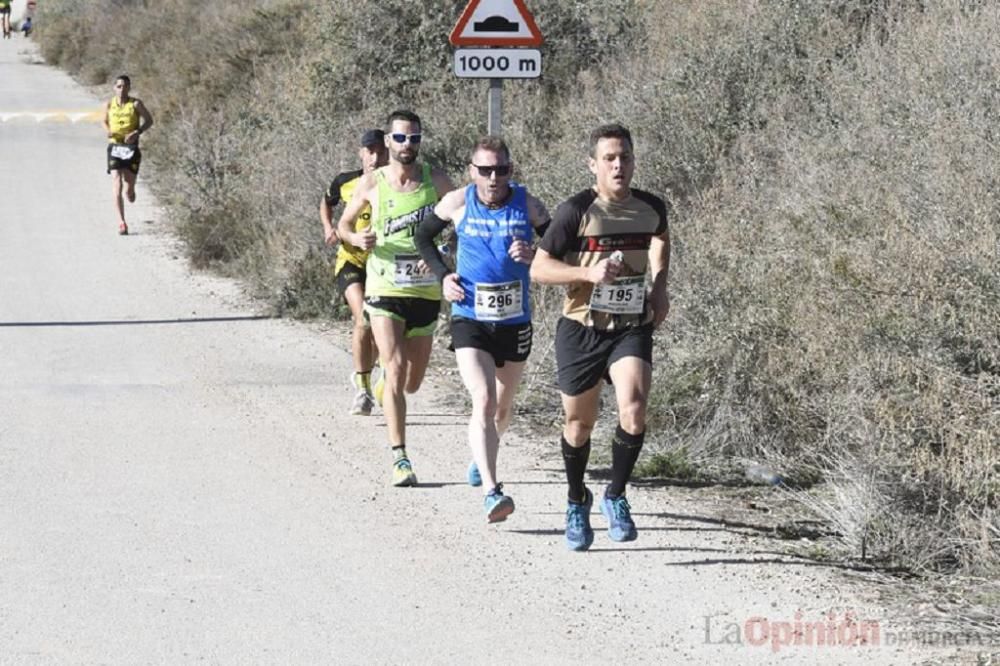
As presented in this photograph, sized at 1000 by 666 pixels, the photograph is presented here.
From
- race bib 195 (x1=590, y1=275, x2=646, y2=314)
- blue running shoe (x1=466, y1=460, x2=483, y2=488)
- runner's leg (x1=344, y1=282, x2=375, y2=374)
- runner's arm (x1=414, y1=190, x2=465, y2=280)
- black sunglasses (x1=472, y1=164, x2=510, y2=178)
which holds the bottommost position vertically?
blue running shoe (x1=466, y1=460, x2=483, y2=488)

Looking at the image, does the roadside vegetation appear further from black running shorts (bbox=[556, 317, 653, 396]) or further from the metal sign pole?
the metal sign pole

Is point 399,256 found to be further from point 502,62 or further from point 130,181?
point 130,181

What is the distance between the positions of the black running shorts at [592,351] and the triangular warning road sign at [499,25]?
3.25 meters

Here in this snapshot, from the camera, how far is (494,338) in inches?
320

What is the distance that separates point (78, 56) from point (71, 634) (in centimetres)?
3656

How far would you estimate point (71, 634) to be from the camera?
252 inches

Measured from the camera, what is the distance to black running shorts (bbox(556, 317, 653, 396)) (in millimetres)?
7559

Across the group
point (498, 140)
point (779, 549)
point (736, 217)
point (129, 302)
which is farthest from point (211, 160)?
point (779, 549)

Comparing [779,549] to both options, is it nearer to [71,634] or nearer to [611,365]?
[611,365]

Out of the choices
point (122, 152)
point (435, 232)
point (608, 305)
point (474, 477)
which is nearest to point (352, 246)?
point (435, 232)

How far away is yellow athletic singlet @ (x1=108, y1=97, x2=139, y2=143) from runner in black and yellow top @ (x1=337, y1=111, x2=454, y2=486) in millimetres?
10744

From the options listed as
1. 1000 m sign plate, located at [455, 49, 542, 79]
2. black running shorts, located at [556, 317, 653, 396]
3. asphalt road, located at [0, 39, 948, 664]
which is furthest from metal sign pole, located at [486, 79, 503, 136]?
black running shorts, located at [556, 317, 653, 396]

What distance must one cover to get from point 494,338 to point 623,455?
0.99 meters

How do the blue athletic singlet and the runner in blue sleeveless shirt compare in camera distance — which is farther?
the blue athletic singlet
